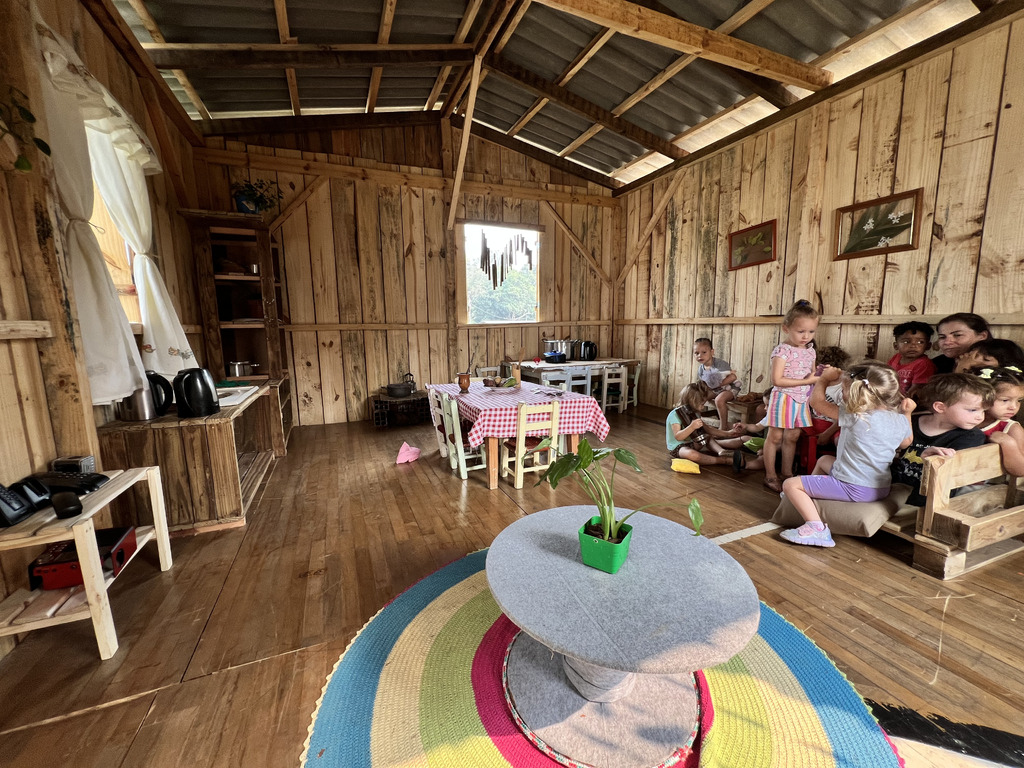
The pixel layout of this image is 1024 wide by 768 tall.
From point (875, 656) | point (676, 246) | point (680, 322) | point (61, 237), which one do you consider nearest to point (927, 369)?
point (875, 656)

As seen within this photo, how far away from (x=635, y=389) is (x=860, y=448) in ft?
12.3

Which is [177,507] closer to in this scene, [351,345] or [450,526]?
[450,526]

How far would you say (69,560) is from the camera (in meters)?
1.60

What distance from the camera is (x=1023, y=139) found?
2572 millimetres

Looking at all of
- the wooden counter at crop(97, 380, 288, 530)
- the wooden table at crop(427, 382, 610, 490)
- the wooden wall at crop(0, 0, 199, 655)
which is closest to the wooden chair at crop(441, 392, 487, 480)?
the wooden table at crop(427, 382, 610, 490)

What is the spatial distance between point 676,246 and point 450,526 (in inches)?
188

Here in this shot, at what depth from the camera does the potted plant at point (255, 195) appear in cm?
404

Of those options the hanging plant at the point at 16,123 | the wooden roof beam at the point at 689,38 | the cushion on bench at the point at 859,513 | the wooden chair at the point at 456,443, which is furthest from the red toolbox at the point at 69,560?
the wooden roof beam at the point at 689,38

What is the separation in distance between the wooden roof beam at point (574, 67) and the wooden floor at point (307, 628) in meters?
4.00

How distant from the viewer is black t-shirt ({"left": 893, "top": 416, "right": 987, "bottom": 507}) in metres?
2.06

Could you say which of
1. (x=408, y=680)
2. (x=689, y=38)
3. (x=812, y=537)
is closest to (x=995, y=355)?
(x=812, y=537)

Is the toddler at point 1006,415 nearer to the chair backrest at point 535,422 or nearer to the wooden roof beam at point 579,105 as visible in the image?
the chair backrest at point 535,422

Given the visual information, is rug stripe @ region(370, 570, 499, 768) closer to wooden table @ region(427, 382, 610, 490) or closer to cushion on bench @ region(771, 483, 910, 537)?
wooden table @ region(427, 382, 610, 490)

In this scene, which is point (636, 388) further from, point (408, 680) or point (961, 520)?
point (408, 680)
